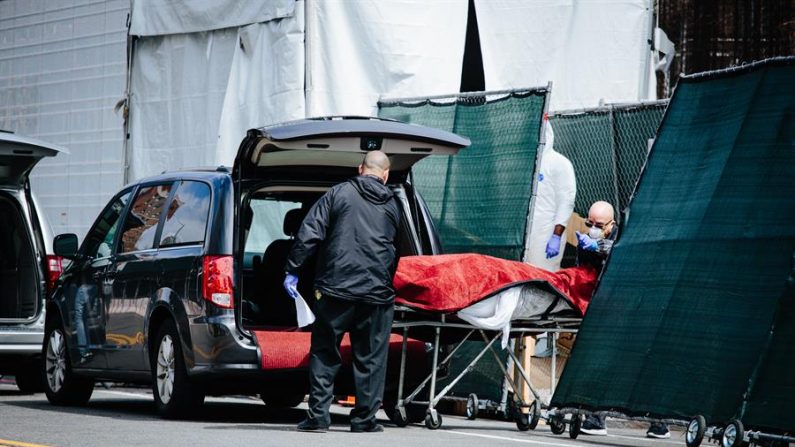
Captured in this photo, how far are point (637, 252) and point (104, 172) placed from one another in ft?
35.5

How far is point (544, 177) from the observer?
14.2m

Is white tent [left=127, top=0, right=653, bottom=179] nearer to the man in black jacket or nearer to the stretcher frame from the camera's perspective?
the stretcher frame

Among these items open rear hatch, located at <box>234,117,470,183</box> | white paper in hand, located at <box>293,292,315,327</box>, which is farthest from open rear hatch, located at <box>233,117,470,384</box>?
white paper in hand, located at <box>293,292,315,327</box>

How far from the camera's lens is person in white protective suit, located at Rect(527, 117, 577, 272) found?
46.3ft

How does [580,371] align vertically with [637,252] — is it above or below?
below

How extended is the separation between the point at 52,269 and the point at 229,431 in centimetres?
457

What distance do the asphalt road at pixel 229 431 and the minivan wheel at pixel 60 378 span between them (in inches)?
4.6

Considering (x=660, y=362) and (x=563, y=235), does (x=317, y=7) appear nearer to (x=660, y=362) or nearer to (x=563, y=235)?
(x=563, y=235)

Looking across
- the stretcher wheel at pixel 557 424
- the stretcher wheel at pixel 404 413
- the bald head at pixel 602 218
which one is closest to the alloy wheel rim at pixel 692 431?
the stretcher wheel at pixel 557 424

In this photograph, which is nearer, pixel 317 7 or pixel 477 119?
pixel 477 119

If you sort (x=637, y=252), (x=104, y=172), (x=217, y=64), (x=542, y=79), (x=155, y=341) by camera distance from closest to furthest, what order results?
(x=637, y=252) → (x=155, y=341) → (x=542, y=79) → (x=217, y=64) → (x=104, y=172)

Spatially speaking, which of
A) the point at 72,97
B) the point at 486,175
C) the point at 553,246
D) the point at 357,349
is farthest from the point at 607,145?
the point at 72,97

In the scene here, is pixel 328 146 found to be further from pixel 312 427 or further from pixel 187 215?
pixel 312 427

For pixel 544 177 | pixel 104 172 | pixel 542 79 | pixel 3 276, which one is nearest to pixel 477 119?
pixel 544 177
